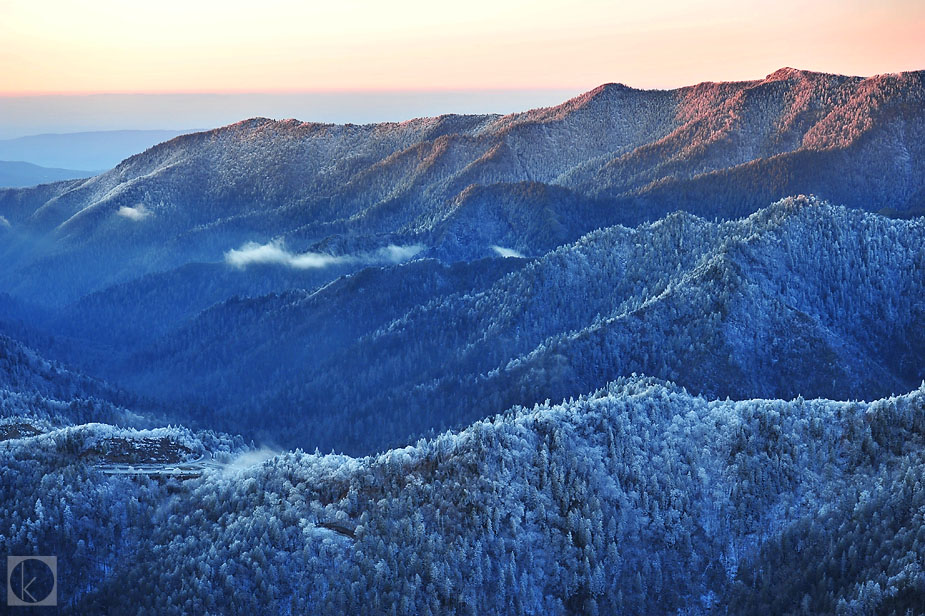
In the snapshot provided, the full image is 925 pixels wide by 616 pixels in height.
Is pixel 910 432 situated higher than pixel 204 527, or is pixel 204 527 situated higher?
pixel 910 432

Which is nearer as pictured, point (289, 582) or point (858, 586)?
point (858, 586)

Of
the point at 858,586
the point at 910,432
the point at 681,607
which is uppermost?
the point at 910,432

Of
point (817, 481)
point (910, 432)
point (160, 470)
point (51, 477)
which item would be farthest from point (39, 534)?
point (910, 432)

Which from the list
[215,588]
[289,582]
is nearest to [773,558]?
[289,582]

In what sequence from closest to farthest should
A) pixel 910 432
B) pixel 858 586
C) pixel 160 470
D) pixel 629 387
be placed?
1. pixel 858 586
2. pixel 910 432
3. pixel 160 470
4. pixel 629 387

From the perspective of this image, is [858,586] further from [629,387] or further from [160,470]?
[160,470]

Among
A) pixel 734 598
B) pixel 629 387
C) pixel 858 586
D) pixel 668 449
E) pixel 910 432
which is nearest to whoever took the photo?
pixel 858 586
